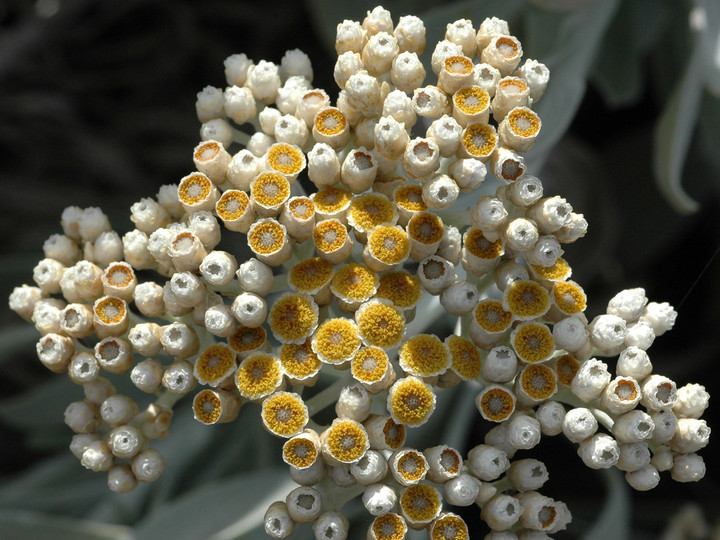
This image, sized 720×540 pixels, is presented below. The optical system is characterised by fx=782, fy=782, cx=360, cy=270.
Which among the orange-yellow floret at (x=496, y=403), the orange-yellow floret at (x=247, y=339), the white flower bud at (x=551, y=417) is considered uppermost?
the white flower bud at (x=551, y=417)

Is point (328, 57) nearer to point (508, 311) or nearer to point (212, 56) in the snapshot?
point (212, 56)

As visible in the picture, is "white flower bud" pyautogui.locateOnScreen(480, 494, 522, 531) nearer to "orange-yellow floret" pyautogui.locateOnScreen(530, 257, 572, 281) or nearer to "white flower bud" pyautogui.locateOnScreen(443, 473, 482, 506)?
"white flower bud" pyautogui.locateOnScreen(443, 473, 482, 506)

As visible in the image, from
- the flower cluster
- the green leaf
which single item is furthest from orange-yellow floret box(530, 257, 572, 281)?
the green leaf

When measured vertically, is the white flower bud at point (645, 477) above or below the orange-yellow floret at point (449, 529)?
above

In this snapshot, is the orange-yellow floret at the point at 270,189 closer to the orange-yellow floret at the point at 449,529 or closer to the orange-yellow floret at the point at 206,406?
the orange-yellow floret at the point at 206,406

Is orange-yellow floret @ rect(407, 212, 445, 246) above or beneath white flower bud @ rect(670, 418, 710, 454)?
above

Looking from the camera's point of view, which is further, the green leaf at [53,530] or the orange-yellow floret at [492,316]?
the green leaf at [53,530]

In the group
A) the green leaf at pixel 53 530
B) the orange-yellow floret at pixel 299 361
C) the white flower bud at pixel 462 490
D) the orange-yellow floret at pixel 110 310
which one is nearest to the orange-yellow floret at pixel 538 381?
the white flower bud at pixel 462 490

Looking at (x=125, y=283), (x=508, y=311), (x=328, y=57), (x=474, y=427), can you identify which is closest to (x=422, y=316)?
(x=508, y=311)
